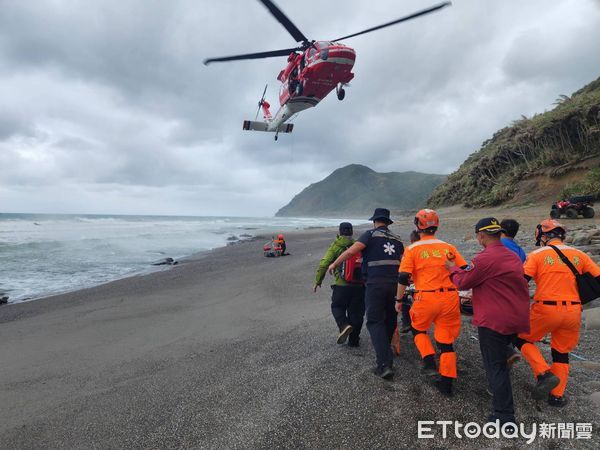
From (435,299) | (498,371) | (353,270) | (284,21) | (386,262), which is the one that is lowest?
(498,371)

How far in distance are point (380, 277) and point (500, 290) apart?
1.38 metres

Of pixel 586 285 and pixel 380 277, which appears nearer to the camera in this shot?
pixel 586 285

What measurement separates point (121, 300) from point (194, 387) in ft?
22.0

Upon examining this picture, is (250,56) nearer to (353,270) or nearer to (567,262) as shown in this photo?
(353,270)

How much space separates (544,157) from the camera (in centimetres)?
3052

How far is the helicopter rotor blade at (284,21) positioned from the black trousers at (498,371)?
43.8 ft

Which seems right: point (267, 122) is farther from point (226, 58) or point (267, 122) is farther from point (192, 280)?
point (192, 280)

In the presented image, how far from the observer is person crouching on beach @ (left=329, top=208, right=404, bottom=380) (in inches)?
161

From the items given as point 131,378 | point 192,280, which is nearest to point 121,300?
point 192,280


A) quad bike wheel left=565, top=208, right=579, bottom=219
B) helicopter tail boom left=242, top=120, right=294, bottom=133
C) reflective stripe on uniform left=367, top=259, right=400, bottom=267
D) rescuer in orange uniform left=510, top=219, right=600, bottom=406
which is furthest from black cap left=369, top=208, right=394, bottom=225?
quad bike wheel left=565, top=208, right=579, bottom=219

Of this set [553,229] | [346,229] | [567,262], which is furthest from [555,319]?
[346,229]

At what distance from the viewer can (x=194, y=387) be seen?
4.13 m

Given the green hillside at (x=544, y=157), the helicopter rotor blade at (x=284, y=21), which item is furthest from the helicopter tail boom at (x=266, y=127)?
the green hillside at (x=544, y=157)

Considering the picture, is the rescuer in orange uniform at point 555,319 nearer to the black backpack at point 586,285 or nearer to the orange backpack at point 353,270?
the black backpack at point 586,285
